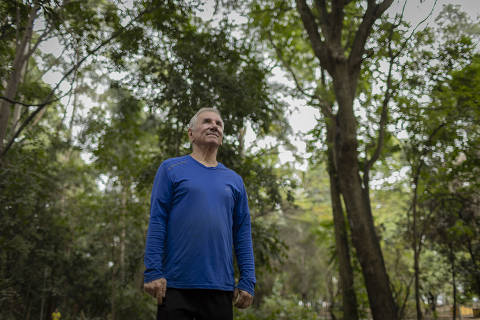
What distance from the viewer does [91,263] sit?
9.39 meters

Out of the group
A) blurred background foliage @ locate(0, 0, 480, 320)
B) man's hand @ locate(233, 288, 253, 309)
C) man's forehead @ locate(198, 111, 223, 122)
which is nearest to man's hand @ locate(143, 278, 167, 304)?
man's hand @ locate(233, 288, 253, 309)

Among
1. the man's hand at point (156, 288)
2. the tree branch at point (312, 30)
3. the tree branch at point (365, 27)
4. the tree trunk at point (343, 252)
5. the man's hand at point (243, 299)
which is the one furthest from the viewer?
the tree trunk at point (343, 252)

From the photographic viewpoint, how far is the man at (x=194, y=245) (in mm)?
1582

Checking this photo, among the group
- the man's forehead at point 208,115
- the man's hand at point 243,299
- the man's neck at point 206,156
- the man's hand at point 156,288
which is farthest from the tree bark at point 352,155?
the man's hand at point 156,288

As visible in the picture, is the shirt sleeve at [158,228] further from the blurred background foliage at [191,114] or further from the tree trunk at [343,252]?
the tree trunk at [343,252]

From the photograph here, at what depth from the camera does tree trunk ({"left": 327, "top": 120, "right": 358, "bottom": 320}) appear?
6367 millimetres

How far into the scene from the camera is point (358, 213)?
15.3 ft

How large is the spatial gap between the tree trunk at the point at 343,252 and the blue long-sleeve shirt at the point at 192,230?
466 cm

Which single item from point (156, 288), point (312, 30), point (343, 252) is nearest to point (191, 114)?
point (312, 30)

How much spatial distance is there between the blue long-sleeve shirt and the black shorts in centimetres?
4

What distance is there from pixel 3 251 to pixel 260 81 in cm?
628

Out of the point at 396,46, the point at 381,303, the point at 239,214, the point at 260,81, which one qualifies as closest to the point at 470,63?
the point at 396,46

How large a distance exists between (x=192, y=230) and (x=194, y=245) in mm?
75

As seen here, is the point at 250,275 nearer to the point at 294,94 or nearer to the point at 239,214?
the point at 239,214
